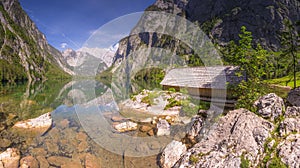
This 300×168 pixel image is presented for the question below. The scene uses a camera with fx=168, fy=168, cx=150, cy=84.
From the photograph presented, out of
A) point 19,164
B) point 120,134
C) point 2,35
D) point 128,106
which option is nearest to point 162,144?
point 120,134

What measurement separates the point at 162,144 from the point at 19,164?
27.5ft

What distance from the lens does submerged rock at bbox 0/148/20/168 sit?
30.3 ft

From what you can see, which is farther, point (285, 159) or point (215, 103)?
point (215, 103)

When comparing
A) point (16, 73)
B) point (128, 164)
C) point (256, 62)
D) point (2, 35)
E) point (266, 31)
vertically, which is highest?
point (2, 35)

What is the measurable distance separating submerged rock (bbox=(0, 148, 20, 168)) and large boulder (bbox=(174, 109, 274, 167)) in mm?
9275

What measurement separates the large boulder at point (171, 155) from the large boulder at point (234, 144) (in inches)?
64.4

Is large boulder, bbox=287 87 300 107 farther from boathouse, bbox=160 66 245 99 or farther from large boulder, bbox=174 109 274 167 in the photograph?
boathouse, bbox=160 66 245 99

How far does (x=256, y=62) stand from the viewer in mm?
9336

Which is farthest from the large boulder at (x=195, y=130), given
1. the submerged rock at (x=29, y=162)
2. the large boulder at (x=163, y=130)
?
the submerged rock at (x=29, y=162)

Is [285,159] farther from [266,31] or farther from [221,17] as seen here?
[221,17]

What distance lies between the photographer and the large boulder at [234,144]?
576 cm

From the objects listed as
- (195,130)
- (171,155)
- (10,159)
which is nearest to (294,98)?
(195,130)

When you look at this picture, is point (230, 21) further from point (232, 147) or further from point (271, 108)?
point (232, 147)

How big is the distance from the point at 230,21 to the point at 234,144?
129 meters
